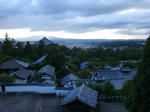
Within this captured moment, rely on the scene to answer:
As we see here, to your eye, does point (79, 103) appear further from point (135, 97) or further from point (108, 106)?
point (135, 97)

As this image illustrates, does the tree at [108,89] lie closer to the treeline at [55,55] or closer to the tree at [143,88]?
the tree at [143,88]

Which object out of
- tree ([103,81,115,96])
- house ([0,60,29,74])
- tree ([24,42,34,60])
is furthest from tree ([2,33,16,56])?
tree ([103,81,115,96])

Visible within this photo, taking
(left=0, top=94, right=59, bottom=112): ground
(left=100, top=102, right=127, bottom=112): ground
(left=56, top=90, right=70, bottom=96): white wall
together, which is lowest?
(left=0, top=94, right=59, bottom=112): ground

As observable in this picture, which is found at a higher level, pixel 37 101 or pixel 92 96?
pixel 92 96

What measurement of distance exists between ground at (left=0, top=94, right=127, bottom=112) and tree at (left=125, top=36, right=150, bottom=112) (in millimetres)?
4885

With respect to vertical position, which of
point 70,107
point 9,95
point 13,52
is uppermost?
point 13,52

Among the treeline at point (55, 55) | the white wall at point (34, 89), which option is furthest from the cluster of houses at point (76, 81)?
the treeline at point (55, 55)

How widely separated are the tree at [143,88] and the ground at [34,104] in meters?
4.89

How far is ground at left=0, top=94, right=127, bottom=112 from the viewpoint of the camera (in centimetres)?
986

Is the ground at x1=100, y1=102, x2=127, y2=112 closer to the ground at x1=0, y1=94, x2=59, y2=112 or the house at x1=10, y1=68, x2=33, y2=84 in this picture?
the ground at x1=0, y1=94, x2=59, y2=112

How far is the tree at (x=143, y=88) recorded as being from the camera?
5172mm

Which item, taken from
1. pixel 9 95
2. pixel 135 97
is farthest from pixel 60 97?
pixel 135 97

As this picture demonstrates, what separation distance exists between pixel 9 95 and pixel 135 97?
36.1 feet

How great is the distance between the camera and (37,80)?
1586cm
